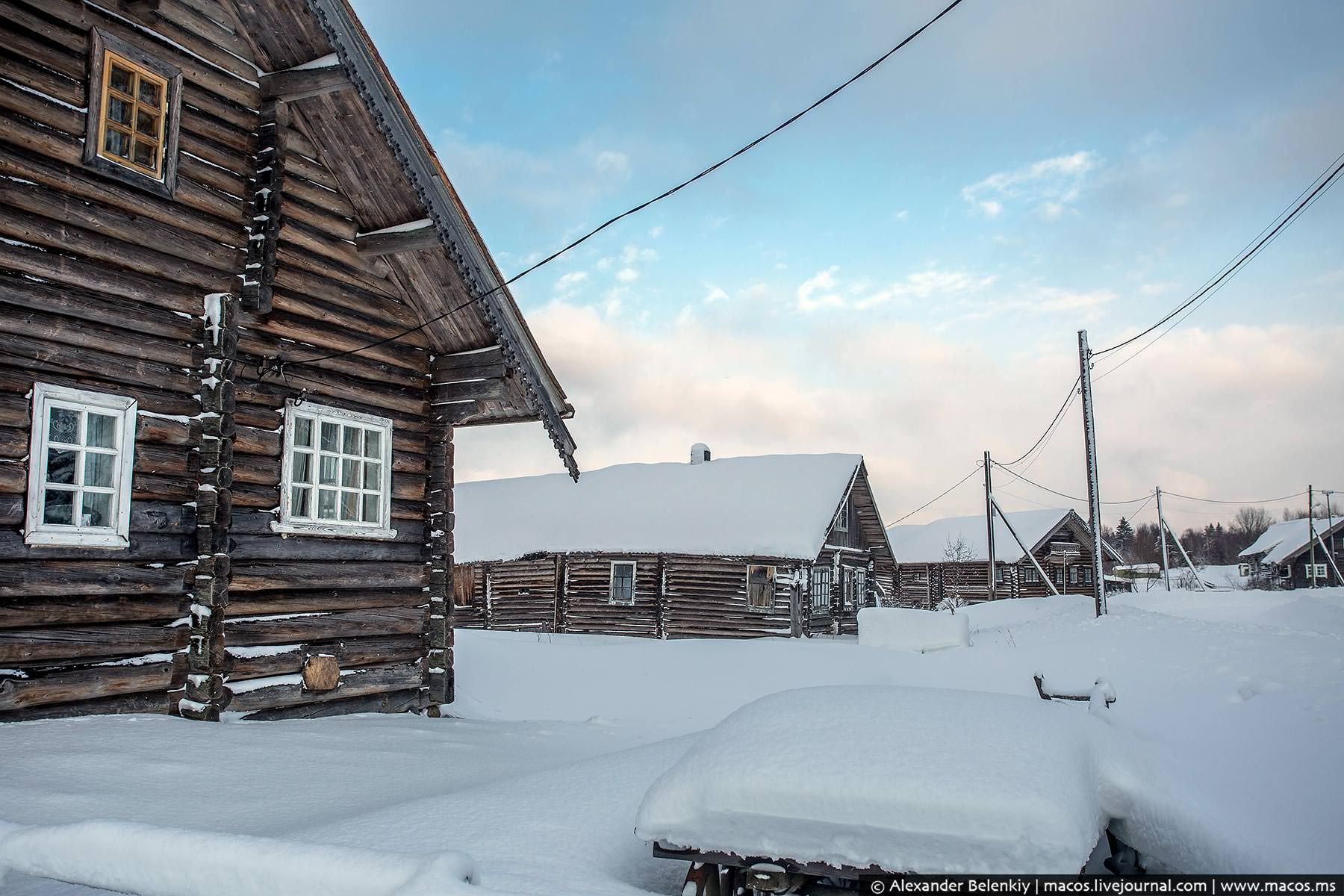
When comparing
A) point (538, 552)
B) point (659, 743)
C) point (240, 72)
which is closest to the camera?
point (659, 743)

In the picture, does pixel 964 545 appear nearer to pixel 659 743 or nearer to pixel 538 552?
pixel 538 552

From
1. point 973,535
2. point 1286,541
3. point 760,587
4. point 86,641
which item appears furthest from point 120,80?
point 1286,541

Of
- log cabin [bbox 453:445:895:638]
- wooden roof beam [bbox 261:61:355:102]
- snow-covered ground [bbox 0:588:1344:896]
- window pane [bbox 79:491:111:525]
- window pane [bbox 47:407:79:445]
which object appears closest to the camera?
snow-covered ground [bbox 0:588:1344:896]

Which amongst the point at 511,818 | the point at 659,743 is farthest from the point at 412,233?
the point at 511,818

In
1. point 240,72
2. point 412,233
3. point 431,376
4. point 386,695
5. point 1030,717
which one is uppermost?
point 240,72

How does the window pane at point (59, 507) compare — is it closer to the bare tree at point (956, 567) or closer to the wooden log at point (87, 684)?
the wooden log at point (87, 684)

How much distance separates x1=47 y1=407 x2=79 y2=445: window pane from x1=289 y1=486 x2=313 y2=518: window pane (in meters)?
2.03

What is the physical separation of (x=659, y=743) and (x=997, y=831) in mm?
3443

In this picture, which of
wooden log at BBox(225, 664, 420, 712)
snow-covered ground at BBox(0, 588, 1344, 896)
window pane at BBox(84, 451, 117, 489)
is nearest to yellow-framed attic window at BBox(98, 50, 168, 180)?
window pane at BBox(84, 451, 117, 489)

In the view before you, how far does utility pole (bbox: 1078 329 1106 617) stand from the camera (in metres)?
20.4

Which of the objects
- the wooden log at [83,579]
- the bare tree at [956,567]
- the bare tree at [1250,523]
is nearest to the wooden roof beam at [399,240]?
the wooden log at [83,579]

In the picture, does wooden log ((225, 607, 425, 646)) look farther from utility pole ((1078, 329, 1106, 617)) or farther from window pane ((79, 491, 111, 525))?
utility pole ((1078, 329, 1106, 617))

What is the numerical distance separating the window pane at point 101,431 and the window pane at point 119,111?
2495 mm

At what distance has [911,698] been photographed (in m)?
4.50
